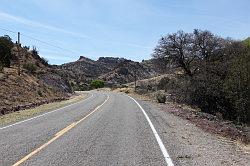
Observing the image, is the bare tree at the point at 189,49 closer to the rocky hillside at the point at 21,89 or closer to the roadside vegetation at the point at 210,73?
the roadside vegetation at the point at 210,73

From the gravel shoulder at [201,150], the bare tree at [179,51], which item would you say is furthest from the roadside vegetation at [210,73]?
the gravel shoulder at [201,150]

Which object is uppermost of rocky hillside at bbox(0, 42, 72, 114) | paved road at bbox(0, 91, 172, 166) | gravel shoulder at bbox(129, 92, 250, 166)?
rocky hillside at bbox(0, 42, 72, 114)

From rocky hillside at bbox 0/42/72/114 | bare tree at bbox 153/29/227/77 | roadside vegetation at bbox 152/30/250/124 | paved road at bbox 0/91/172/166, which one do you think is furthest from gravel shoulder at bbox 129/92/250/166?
bare tree at bbox 153/29/227/77

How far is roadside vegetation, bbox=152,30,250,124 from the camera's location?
4169 centimetres

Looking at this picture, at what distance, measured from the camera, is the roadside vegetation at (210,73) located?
4169 centimetres

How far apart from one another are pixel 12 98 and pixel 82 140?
78.9ft

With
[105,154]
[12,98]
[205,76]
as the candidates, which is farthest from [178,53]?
[105,154]

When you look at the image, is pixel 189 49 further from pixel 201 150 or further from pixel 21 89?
Answer: pixel 201 150

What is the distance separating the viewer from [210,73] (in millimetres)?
52688

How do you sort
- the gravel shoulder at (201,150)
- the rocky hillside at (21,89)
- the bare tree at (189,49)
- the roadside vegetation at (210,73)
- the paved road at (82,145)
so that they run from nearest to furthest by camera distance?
the paved road at (82,145)
the gravel shoulder at (201,150)
the rocky hillside at (21,89)
the roadside vegetation at (210,73)
the bare tree at (189,49)

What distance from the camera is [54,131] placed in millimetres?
16562

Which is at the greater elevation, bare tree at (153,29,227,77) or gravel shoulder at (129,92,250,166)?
bare tree at (153,29,227,77)

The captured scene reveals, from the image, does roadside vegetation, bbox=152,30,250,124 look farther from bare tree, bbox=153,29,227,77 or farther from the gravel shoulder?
the gravel shoulder

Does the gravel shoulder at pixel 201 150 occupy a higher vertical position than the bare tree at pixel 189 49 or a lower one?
lower
